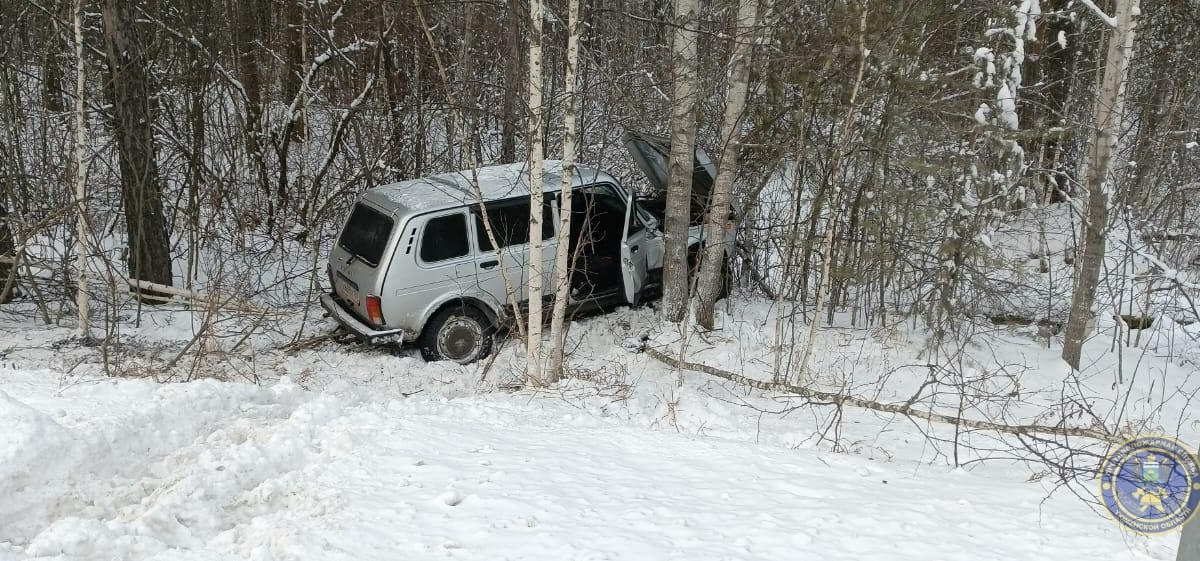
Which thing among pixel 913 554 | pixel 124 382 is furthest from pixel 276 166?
pixel 913 554

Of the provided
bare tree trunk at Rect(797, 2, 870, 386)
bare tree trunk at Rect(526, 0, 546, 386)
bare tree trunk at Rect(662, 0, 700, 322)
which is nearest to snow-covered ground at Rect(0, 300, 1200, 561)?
bare tree trunk at Rect(526, 0, 546, 386)

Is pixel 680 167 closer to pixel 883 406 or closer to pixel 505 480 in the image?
pixel 883 406

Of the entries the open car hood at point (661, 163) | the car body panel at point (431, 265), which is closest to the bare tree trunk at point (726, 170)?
the open car hood at point (661, 163)

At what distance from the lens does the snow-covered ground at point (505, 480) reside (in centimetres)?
365

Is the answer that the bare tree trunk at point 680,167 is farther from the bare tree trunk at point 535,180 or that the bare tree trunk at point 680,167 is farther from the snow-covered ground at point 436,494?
the snow-covered ground at point 436,494

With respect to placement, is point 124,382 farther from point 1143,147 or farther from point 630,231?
point 1143,147

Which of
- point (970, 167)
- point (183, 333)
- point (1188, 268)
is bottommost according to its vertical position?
point (183, 333)

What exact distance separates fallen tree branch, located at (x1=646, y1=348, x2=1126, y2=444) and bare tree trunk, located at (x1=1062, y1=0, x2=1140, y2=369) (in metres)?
1.92

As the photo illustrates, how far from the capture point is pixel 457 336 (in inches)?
323

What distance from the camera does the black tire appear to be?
317 inches

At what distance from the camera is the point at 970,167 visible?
8.24 m

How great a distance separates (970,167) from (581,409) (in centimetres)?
479

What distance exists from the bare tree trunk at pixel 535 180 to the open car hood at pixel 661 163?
2.46 meters

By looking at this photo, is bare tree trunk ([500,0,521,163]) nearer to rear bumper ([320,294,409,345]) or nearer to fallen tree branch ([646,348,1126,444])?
rear bumper ([320,294,409,345])
